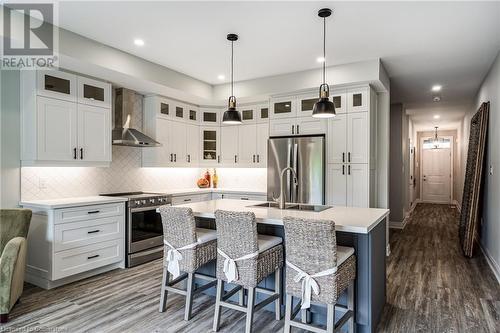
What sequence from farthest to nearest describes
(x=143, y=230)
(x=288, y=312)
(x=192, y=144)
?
(x=192, y=144) → (x=143, y=230) → (x=288, y=312)

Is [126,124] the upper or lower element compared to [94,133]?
upper

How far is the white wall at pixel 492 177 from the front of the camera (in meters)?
4.02

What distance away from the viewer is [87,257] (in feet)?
12.5

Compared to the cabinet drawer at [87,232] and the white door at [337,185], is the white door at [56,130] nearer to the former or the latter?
the cabinet drawer at [87,232]

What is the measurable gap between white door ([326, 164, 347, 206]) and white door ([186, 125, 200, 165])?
249 centimetres

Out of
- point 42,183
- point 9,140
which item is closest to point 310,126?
point 42,183

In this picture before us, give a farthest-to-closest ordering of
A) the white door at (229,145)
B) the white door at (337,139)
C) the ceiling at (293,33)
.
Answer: the white door at (229,145) < the white door at (337,139) < the ceiling at (293,33)

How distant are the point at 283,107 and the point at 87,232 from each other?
340 centimetres

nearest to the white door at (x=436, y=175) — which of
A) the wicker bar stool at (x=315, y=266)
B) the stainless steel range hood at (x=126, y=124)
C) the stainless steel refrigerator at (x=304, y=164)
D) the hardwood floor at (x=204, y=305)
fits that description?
the hardwood floor at (x=204, y=305)

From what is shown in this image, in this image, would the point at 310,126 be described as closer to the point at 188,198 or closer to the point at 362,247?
the point at 188,198

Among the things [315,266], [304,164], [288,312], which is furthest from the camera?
[304,164]

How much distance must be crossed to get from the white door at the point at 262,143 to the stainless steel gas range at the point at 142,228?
175 centimetres

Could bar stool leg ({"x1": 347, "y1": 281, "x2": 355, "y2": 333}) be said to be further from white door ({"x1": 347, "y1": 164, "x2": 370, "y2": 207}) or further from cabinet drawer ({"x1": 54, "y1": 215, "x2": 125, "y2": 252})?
cabinet drawer ({"x1": 54, "y1": 215, "x2": 125, "y2": 252})

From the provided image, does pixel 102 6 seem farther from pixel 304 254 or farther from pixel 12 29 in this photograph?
pixel 304 254
